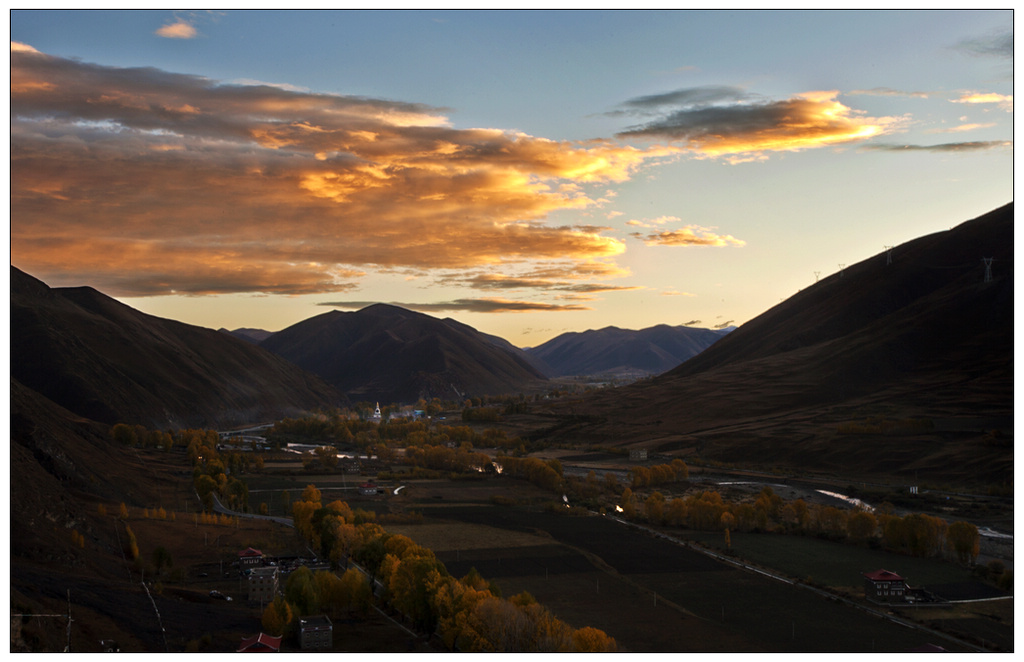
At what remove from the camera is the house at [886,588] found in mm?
54344

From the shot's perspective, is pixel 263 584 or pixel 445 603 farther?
pixel 263 584

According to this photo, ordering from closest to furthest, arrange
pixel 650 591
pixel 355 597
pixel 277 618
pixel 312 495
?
pixel 277 618 < pixel 355 597 < pixel 650 591 < pixel 312 495

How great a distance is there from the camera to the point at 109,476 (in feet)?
295

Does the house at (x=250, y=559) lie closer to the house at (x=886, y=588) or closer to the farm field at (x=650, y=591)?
the farm field at (x=650, y=591)

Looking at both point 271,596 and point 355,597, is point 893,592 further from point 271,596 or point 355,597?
point 271,596

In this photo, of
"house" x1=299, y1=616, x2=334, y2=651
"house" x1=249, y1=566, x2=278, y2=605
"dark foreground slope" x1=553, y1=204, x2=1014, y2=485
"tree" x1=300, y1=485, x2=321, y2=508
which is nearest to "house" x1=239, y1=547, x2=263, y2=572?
"house" x1=249, y1=566, x2=278, y2=605

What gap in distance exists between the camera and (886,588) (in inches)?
2159

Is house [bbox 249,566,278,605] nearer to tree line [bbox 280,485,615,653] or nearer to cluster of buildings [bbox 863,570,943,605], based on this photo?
tree line [bbox 280,485,615,653]

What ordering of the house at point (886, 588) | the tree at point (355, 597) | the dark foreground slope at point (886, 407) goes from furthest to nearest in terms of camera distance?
the dark foreground slope at point (886, 407)
the house at point (886, 588)
the tree at point (355, 597)

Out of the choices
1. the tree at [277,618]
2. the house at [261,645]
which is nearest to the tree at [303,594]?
the tree at [277,618]

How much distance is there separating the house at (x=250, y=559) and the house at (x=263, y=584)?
20.9 ft

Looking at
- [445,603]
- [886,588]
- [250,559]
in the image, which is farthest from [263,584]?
[886,588]

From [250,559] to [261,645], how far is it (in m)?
24.6
